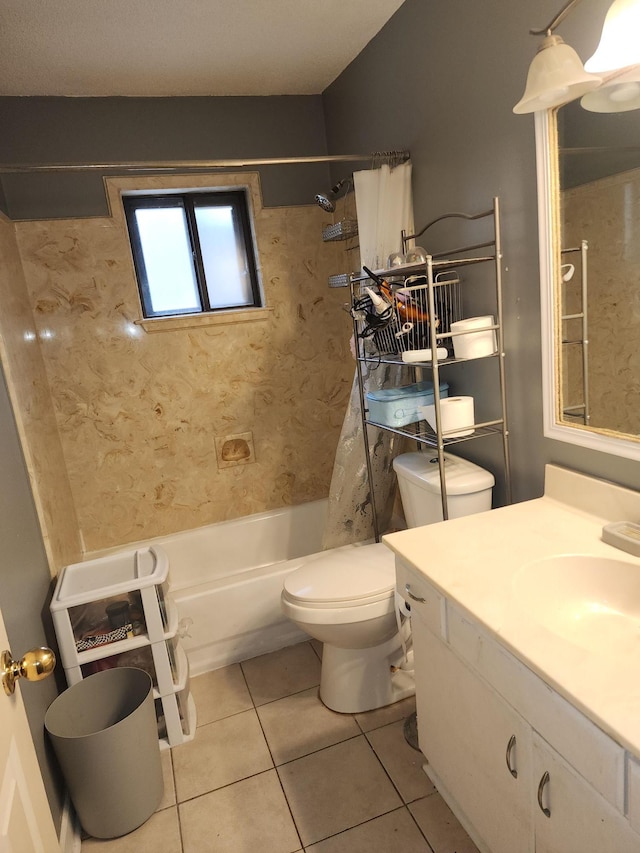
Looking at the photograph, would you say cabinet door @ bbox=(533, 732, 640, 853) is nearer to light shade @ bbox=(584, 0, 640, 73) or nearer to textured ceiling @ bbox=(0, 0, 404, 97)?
light shade @ bbox=(584, 0, 640, 73)

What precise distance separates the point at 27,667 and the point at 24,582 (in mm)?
769

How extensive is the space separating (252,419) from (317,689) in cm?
139

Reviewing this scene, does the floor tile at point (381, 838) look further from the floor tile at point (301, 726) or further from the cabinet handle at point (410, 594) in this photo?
the cabinet handle at point (410, 594)

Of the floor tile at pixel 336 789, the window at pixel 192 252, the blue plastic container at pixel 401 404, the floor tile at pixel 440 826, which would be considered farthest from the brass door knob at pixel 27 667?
the window at pixel 192 252

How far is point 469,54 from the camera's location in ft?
5.40

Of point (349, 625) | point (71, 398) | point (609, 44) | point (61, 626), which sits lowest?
point (349, 625)

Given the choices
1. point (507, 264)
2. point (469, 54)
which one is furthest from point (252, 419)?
point (469, 54)

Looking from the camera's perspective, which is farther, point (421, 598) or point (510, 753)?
point (421, 598)

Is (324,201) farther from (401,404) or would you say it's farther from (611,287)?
(611,287)

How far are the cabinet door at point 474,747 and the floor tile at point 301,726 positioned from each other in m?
0.45

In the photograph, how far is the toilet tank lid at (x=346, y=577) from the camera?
1791 millimetres

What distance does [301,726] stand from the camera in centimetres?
194

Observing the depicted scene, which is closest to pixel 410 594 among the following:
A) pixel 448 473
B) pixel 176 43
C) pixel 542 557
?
pixel 542 557

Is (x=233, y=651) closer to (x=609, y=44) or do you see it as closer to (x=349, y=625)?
(x=349, y=625)
